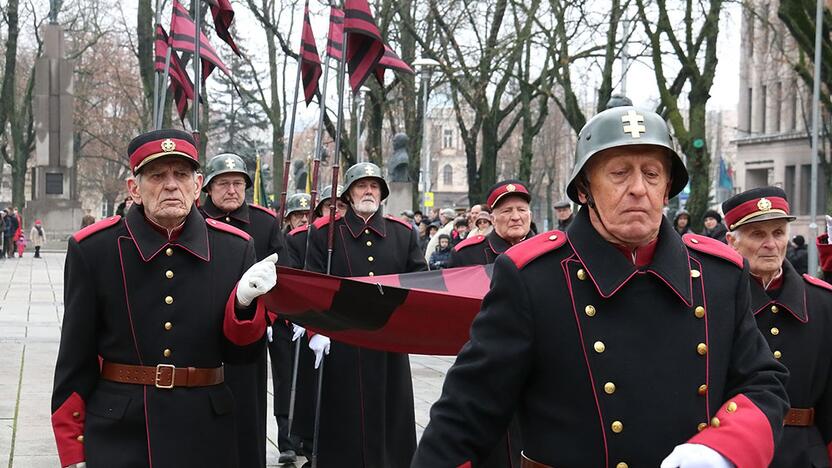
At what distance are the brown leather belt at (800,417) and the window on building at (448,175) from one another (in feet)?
405

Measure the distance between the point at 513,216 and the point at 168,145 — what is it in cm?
373

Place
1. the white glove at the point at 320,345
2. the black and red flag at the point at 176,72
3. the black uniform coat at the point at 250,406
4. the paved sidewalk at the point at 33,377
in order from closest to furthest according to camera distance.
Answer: the black uniform coat at the point at 250,406, the white glove at the point at 320,345, the paved sidewalk at the point at 33,377, the black and red flag at the point at 176,72

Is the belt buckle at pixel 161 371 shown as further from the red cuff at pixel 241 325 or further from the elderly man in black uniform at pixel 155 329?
the red cuff at pixel 241 325

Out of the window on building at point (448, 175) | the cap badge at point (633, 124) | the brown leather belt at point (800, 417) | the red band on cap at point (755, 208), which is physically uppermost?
the window on building at point (448, 175)

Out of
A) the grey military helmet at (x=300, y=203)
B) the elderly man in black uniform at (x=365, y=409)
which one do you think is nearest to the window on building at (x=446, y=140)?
the grey military helmet at (x=300, y=203)

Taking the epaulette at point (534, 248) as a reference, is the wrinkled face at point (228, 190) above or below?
above

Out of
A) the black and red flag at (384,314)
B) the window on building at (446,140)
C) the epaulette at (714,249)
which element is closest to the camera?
the epaulette at (714,249)

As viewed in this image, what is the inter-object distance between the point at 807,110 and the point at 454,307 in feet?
165

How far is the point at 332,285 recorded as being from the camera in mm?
6152

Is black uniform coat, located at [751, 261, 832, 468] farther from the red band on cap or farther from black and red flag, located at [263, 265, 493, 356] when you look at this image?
black and red flag, located at [263, 265, 493, 356]

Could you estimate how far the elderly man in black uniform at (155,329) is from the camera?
515cm

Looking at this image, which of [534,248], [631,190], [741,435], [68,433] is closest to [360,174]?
[68,433]

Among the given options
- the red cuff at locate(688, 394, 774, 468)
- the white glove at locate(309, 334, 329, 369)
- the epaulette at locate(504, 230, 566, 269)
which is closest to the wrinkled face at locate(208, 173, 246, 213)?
the white glove at locate(309, 334, 329, 369)

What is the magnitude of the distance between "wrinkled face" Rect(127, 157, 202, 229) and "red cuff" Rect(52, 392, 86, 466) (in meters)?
0.88
